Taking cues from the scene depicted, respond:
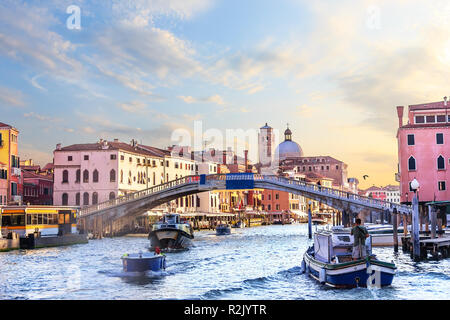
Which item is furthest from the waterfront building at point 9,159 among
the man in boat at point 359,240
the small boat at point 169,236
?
the man in boat at point 359,240

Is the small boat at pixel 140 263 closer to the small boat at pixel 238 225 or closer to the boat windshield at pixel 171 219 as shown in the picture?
the boat windshield at pixel 171 219

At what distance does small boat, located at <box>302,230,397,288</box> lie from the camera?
1320cm

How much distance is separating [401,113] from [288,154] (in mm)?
68076

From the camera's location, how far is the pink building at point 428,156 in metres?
38.2

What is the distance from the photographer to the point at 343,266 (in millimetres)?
13312

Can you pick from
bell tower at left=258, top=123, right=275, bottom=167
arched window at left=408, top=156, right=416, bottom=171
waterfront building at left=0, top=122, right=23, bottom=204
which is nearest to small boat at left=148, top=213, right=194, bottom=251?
waterfront building at left=0, top=122, right=23, bottom=204

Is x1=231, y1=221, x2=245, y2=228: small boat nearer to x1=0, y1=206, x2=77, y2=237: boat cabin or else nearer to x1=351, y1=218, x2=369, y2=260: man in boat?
x1=0, y1=206, x2=77, y2=237: boat cabin

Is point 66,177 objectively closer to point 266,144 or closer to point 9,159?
point 9,159

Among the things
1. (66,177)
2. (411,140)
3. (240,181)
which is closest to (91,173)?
(66,177)

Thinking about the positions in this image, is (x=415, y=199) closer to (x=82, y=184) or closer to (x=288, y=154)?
(x=82, y=184)

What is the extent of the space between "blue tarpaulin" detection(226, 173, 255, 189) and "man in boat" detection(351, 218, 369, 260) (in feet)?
82.2

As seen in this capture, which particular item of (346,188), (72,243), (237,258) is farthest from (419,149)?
(346,188)

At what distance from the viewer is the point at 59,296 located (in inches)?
522
